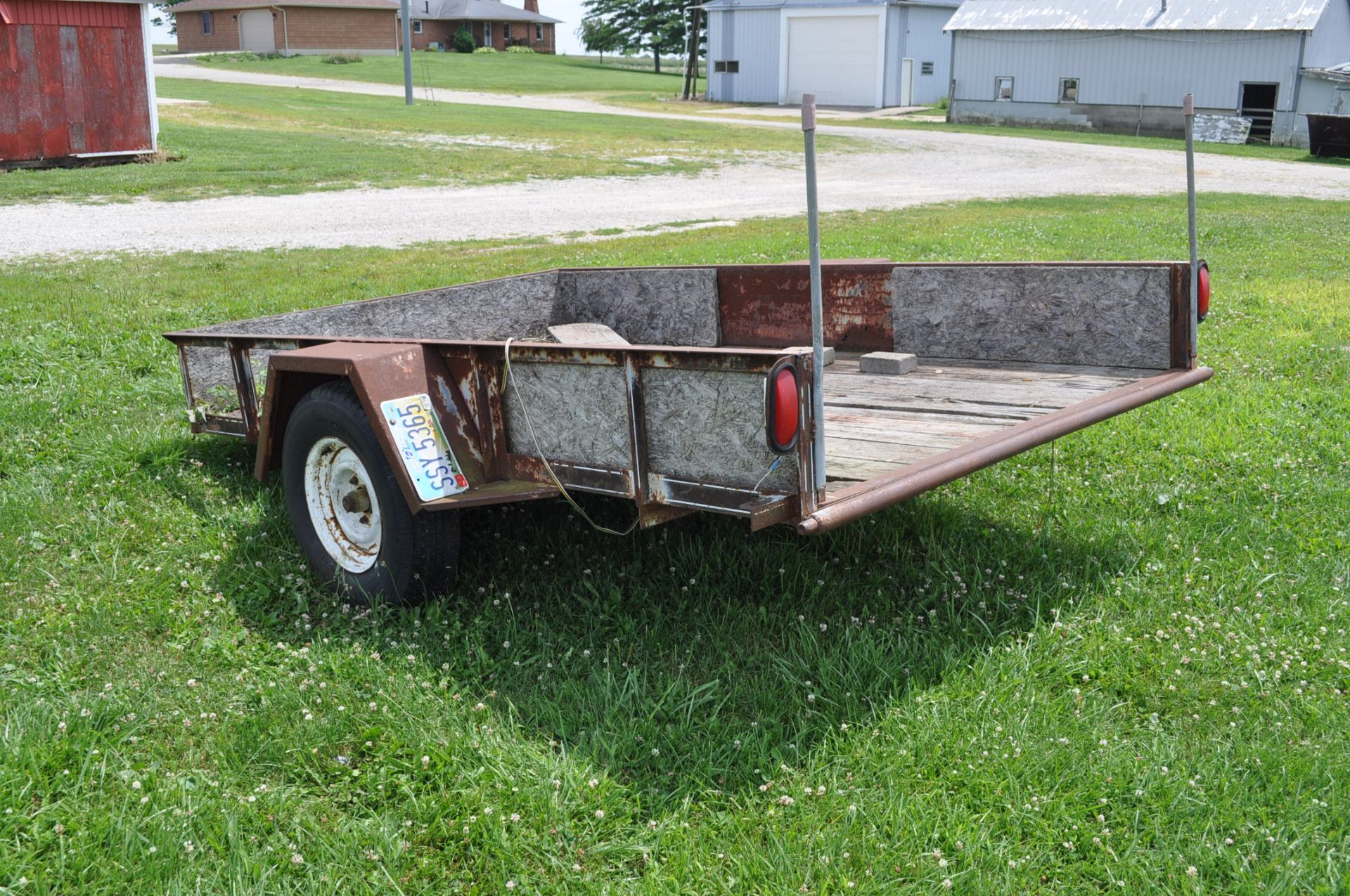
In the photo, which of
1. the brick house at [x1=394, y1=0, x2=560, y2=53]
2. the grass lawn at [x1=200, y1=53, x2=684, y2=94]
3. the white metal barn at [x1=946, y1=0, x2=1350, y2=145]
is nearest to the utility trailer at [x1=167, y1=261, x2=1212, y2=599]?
the white metal barn at [x1=946, y1=0, x2=1350, y2=145]

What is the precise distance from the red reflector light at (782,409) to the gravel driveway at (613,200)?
1050cm

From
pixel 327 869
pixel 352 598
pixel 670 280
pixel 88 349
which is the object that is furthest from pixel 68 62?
pixel 327 869

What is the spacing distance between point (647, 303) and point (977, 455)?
9.48 feet

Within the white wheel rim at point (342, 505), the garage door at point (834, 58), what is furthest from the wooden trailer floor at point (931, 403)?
the garage door at point (834, 58)

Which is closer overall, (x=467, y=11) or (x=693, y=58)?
(x=693, y=58)

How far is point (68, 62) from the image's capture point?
20.8 m

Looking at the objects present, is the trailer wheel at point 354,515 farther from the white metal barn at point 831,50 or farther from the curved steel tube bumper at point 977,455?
the white metal barn at point 831,50

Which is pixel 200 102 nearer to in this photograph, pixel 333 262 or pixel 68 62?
pixel 68 62

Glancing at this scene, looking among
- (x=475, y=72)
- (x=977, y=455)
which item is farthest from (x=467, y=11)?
(x=977, y=455)

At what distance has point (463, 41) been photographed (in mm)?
75000

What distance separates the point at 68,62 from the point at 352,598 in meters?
20.2

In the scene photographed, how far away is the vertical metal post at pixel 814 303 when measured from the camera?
2773 mm

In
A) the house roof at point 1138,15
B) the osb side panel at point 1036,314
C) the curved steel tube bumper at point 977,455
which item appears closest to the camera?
the curved steel tube bumper at point 977,455

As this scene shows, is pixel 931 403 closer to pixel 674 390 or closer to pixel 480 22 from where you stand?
pixel 674 390
